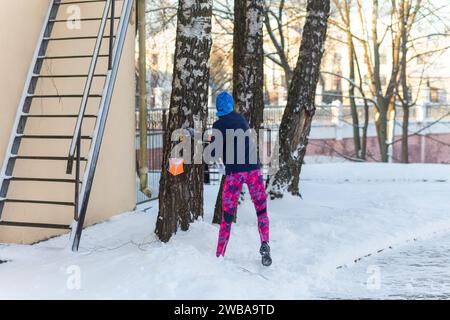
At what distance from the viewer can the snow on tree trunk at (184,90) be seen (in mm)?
7535

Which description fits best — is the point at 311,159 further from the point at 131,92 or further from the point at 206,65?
the point at 206,65

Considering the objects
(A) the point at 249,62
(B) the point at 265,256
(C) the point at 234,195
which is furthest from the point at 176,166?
(A) the point at 249,62

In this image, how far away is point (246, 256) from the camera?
7.23 metres

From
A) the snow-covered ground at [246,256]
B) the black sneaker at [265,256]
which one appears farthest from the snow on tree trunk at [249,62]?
the black sneaker at [265,256]

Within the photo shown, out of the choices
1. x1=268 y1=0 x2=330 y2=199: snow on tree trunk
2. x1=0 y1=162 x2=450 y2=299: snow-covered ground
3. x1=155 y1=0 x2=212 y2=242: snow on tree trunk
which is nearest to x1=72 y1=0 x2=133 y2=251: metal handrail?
x1=0 y1=162 x2=450 y2=299: snow-covered ground

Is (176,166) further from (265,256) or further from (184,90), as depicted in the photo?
(265,256)

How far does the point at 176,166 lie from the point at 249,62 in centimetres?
266

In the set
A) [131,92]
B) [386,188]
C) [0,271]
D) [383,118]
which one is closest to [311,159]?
[383,118]

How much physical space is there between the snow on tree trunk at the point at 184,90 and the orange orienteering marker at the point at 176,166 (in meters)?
0.28

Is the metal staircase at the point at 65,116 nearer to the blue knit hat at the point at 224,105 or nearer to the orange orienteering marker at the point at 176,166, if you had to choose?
the orange orienteering marker at the point at 176,166

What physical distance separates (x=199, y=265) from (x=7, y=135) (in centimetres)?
294

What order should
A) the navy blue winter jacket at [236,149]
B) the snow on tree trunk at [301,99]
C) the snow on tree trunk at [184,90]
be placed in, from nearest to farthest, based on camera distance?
the navy blue winter jacket at [236,149] < the snow on tree trunk at [184,90] < the snow on tree trunk at [301,99]

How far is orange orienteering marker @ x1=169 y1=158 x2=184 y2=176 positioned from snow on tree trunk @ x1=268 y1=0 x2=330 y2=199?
4.38 m

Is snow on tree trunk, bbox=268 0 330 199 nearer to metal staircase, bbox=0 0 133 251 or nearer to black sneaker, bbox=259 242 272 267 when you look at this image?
metal staircase, bbox=0 0 133 251
